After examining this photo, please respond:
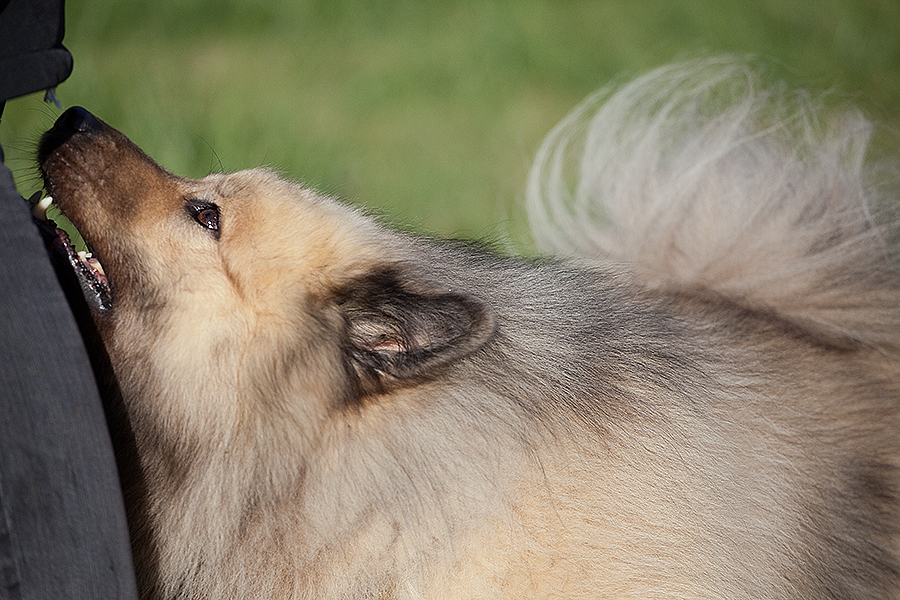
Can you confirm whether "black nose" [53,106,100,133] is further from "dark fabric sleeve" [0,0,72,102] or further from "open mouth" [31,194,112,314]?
"dark fabric sleeve" [0,0,72,102]

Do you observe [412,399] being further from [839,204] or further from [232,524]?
[839,204]

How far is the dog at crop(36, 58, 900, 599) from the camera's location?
1388 millimetres

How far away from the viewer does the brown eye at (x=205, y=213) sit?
1.50 m

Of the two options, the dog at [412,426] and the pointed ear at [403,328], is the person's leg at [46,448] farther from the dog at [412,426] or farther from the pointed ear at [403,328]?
the pointed ear at [403,328]

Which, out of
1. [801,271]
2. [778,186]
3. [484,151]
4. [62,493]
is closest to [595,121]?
[778,186]

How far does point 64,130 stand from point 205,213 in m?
0.34

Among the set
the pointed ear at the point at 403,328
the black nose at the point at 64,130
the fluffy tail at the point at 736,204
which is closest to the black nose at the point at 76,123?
the black nose at the point at 64,130

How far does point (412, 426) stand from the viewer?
4.61 feet

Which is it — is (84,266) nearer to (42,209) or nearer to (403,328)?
(42,209)

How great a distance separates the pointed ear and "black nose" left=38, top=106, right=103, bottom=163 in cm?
66

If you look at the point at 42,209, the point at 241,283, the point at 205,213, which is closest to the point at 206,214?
the point at 205,213

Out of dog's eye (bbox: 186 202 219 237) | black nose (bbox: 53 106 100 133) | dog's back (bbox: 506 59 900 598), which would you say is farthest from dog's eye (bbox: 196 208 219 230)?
dog's back (bbox: 506 59 900 598)

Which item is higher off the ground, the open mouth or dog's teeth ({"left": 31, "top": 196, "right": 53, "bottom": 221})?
dog's teeth ({"left": 31, "top": 196, "right": 53, "bottom": 221})

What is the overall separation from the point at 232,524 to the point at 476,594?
465 millimetres
